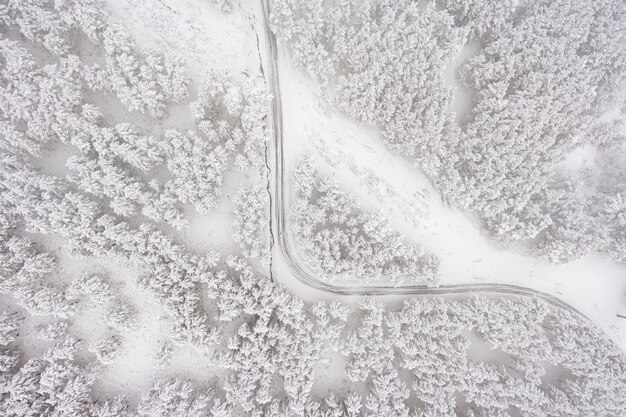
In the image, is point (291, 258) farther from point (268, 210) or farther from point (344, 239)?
point (344, 239)

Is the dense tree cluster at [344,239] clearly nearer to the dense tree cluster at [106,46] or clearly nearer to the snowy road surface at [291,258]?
the snowy road surface at [291,258]

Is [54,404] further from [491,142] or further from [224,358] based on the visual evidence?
[491,142]

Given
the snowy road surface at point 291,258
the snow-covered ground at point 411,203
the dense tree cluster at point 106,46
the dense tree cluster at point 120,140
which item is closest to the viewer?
the dense tree cluster at point 120,140

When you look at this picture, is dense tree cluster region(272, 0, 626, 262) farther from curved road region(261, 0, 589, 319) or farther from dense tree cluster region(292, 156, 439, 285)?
dense tree cluster region(292, 156, 439, 285)

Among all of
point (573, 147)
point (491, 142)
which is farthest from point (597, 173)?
point (491, 142)

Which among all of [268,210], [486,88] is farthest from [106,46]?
[486,88]

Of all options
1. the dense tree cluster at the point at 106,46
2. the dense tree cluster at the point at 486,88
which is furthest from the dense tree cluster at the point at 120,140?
the dense tree cluster at the point at 486,88
